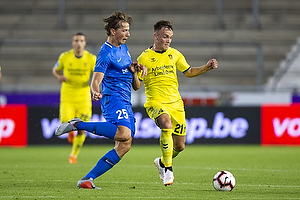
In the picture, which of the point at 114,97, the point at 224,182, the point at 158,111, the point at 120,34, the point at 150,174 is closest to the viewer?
the point at 224,182

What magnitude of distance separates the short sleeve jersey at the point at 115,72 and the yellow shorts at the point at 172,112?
816 millimetres

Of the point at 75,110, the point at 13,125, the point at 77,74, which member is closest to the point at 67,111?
the point at 75,110

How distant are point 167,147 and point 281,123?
834cm

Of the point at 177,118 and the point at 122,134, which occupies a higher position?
the point at 177,118

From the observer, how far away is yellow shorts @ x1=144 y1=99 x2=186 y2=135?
24.2ft

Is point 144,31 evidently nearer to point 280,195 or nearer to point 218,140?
point 218,140

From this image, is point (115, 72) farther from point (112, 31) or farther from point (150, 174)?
point (150, 174)

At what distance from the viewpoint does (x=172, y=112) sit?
754cm

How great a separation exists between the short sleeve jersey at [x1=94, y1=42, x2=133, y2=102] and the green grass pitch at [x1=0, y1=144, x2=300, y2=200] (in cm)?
112

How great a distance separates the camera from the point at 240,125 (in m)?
15.1

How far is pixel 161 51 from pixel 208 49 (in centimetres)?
1119

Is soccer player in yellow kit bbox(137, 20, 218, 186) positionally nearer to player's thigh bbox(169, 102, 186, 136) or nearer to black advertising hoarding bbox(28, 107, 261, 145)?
player's thigh bbox(169, 102, 186, 136)

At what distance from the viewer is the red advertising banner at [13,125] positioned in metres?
14.5

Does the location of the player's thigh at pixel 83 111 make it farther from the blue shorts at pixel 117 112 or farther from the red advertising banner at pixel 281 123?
the red advertising banner at pixel 281 123
